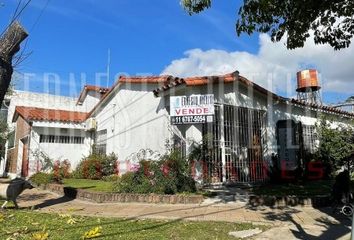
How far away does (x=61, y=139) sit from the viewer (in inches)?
834

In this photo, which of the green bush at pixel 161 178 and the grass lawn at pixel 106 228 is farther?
the green bush at pixel 161 178

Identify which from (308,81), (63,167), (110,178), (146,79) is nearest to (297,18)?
(146,79)

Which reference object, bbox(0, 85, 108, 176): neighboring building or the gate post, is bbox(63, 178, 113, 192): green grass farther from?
bbox(0, 85, 108, 176): neighboring building

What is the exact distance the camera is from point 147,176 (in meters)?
11.8

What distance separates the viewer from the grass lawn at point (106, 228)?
692 cm

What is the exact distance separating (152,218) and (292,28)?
213 inches

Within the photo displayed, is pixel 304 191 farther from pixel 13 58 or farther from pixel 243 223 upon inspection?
pixel 13 58

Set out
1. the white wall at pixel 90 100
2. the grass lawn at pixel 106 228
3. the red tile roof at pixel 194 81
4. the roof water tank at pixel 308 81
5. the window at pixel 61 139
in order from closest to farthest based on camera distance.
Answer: the grass lawn at pixel 106 228 < the red tile roof at pixel 194 81 < the window at pixel 61 139 < the white wall at pixel 90 100 < the roof water tank at pixel 308 81

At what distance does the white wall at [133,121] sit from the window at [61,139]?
7.85ft

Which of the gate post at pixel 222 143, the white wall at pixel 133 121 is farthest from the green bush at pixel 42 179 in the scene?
the gate post at pixel 222 143

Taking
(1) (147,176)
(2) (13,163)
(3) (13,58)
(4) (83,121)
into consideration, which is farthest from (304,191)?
(2) (13,163)

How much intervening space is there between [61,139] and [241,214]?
1439 cm

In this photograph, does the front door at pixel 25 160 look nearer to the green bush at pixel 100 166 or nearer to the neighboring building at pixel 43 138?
the neighboring building at pixel 43 138

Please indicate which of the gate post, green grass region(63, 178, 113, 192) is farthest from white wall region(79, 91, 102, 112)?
the gate post
